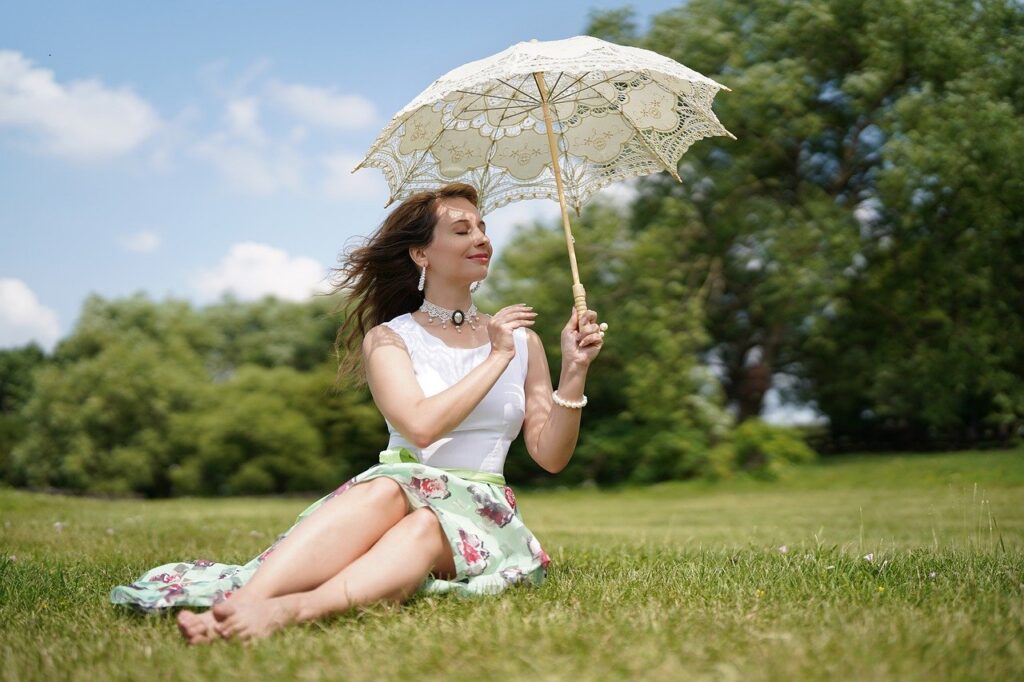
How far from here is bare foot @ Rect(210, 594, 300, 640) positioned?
2.68 metres

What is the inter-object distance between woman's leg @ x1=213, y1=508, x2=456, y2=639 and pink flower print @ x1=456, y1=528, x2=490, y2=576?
5cm

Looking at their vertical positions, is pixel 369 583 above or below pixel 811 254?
below

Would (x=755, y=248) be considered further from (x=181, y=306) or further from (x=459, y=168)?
(x=181, y=306)

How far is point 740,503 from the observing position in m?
12.1

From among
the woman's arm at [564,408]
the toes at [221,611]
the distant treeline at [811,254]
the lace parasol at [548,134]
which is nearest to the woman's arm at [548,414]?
the woman's arm at [564,408]

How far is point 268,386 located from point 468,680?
67.9 ft

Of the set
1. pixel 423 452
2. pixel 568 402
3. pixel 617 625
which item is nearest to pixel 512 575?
pixel 423 452

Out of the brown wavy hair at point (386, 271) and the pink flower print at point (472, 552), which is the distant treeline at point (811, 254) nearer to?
the brown wavy hair at point (386, 271)

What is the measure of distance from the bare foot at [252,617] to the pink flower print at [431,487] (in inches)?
24.6

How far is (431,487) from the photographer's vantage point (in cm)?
329

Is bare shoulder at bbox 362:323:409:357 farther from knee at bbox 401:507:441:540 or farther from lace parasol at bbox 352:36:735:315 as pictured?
knee at bbox 401:507:441:540

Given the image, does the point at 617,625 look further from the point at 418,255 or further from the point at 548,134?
the point at 548,134

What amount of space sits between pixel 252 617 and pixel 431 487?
794mm

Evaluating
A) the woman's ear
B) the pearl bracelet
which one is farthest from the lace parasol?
the pearl bracelet
